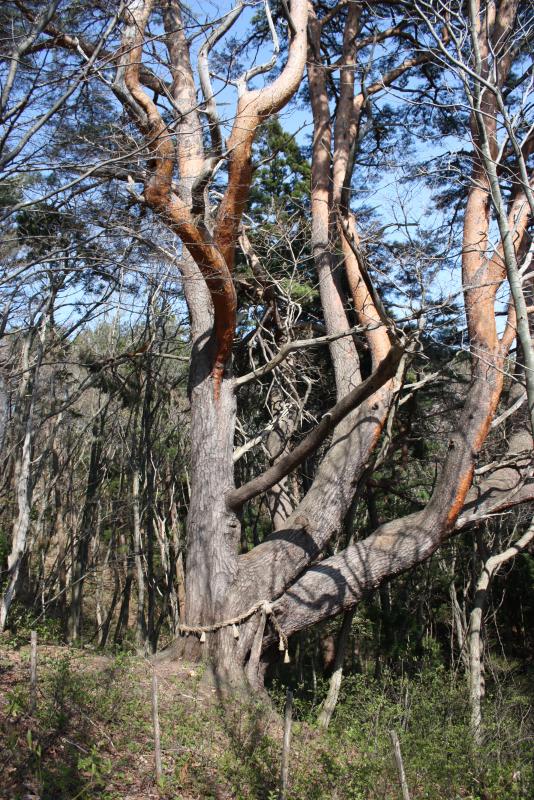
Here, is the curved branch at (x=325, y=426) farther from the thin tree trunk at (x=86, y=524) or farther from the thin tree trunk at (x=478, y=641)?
the thin tree trunk at (x=86, y=524)

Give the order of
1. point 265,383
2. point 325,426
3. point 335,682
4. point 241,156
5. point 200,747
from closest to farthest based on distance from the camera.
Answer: point 200,747 < point 325,426 < point 241,156 < point 335,682 < point 265,383

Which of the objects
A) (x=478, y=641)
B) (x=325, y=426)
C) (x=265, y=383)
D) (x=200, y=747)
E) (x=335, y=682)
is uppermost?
(x=265, y=383)

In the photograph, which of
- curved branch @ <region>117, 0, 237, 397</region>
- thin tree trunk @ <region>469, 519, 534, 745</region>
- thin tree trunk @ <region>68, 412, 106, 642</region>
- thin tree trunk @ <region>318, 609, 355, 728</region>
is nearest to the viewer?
curved branch @ <region>117, 0, 237, 397</region>

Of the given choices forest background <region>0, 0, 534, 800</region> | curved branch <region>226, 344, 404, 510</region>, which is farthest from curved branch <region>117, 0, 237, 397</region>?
curved branch <region>226, 344, 404, 510</region>

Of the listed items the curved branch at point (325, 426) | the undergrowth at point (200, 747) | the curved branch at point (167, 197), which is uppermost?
the curved branch at point (167, 197)

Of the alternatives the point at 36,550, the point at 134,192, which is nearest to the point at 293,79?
the point at 134,192

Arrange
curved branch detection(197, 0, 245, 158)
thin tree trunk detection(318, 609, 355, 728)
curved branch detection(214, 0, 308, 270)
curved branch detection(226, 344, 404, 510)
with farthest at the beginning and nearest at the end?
thin tree trunk detection(318, 609, 355, 728) → curved branch detection(214, 0, 308, 270) → curved branch detection(197, 0, 245, 158) → curved branch detection(226, 344, 404, 510)

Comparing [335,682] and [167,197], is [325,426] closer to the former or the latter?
[167,197]

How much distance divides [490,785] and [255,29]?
1047cm

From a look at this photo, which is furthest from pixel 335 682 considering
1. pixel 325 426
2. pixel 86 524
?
pixel 86 524

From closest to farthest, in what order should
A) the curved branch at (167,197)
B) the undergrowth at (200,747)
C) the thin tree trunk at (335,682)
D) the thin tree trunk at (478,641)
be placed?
the undergrowth at (200,747), the curved branch at (167,197), the thin tree trunk at (478,641), the thin tree trunk at (335,682)

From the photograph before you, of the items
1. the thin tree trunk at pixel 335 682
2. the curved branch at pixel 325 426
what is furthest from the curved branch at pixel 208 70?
the thin tree trunk at pixel 335 682

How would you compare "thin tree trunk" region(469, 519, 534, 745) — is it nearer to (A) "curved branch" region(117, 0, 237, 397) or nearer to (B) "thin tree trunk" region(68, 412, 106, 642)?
(A) "curved branch" region(117, 0, 237, 397)

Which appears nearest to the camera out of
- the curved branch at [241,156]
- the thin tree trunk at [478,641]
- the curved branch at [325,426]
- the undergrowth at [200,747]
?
the undergrowth at [200,747]
